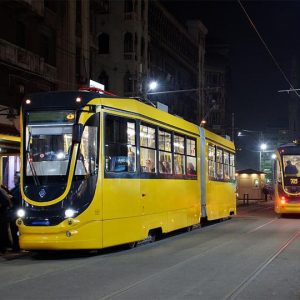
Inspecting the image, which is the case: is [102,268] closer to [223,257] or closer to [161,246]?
[223,257]

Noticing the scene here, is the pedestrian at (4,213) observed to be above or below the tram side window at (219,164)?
below

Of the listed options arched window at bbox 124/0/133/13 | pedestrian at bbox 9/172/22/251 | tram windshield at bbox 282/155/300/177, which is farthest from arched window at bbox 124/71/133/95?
pedestrian at bbox 9/172/22/251

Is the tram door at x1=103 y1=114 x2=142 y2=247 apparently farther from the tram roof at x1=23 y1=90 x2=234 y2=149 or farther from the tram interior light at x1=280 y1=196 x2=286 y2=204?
the tram interior light at x1=280 y1=196 x2=286 y2=204

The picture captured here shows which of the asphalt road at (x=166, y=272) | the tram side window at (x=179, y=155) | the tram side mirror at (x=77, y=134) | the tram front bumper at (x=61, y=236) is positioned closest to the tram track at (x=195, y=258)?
the asphalt road at (x=166, y=272)

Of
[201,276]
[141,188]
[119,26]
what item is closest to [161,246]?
[141,188]

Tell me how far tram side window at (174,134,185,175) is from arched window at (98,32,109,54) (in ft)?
106

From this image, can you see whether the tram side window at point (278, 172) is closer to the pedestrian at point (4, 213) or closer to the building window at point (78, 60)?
the building window at point (78, 60)

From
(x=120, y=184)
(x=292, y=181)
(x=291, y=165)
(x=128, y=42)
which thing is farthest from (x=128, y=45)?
(x=120, y=184)

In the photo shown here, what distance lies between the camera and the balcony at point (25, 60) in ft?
85.1

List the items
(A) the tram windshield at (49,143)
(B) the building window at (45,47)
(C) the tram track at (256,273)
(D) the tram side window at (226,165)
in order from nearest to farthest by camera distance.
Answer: (C) the tram track at (256,273) → (A) the tram windshield at (49,143) → (D) the tram side window at (226,165) → (B) the building window at (45,47)

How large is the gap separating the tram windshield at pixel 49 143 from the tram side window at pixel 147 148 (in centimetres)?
253

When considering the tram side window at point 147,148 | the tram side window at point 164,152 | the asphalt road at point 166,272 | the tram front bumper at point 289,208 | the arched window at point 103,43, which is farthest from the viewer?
the arched window at point 103,43

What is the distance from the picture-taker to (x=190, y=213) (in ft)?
61.7

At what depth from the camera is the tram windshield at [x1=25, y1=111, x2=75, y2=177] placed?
40.8 ft
